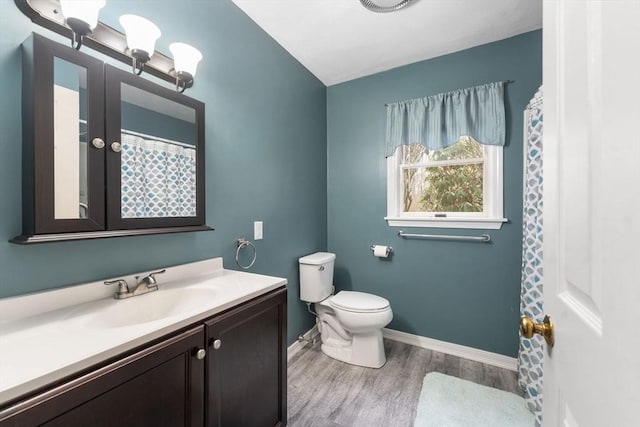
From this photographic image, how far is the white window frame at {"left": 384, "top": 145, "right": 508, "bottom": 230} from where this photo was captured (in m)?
2.06

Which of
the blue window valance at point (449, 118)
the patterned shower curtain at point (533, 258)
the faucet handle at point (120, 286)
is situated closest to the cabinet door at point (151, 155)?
the faucet handle at point (120, 286)

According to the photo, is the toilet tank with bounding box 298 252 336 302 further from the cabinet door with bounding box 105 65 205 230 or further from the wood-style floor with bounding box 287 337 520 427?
the cabinet door with bounding box 105 65 205 230

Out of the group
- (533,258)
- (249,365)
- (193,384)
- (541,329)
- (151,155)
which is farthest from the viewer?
(533,258)

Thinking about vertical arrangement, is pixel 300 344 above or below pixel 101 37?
below

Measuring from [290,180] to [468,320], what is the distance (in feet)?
5.99

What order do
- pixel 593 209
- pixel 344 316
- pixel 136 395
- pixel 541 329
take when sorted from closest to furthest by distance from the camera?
1. pixel 593 209
2. pixel 541 329
3. pixel 136 395
4. pixel 344 316

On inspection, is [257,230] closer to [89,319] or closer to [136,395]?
[89,319]

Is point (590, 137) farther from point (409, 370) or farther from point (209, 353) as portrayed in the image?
point (409, 370)

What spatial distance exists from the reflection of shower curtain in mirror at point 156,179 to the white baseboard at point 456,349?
2.04 meters

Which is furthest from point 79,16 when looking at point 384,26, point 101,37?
point 384,26

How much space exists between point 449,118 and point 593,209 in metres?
2.03

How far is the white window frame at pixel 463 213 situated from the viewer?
2.06 meters

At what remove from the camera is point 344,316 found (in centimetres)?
200

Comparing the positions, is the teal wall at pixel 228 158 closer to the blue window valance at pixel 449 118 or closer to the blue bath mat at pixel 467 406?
the blue window valance at pixel 449 118
